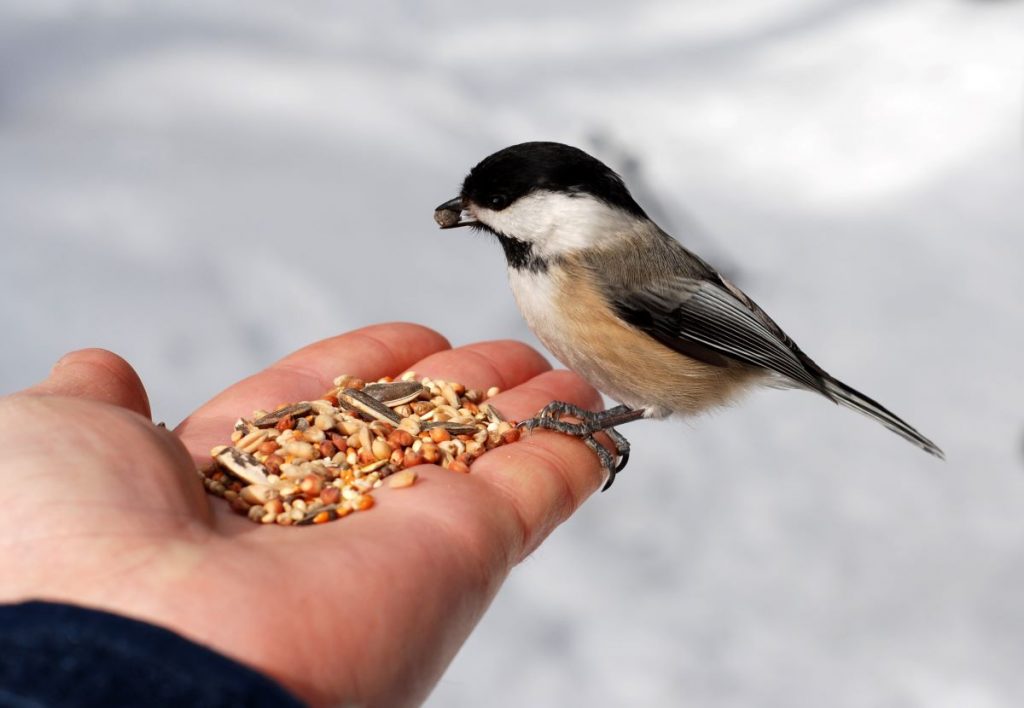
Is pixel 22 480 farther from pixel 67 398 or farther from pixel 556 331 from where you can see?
pixel 556 331

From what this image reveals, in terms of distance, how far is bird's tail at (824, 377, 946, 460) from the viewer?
132 centimetres

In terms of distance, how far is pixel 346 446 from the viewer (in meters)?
1.20

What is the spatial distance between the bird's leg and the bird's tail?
0.98 feet

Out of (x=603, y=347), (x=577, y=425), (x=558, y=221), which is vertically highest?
(x=558, y=221)

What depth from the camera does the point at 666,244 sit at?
1.36 metres


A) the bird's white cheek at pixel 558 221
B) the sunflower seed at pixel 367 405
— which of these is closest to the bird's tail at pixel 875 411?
the bird's white cheek at pixel 558 221

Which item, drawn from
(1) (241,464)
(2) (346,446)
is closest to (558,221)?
(2) (346,446)

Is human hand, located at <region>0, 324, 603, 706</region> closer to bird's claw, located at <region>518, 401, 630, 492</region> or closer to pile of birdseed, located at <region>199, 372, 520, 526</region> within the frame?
pile of birdseed, located at <region>199, 372, 520, 526</region>

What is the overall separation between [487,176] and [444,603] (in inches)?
24.1

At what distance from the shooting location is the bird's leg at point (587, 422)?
4.23ft

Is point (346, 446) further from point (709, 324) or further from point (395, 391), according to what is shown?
point (709, 324)

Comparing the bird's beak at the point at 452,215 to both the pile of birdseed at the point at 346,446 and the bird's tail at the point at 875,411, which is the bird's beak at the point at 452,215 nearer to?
the pile of birdseed at the point at 346,446

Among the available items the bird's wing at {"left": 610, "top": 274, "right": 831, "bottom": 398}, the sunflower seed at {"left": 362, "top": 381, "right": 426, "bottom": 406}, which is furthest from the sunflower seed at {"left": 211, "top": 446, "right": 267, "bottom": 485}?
the bird's wing at {"left": 610, "top": 274, "right": 831, "bottom": 398}

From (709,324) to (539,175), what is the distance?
0.33m
